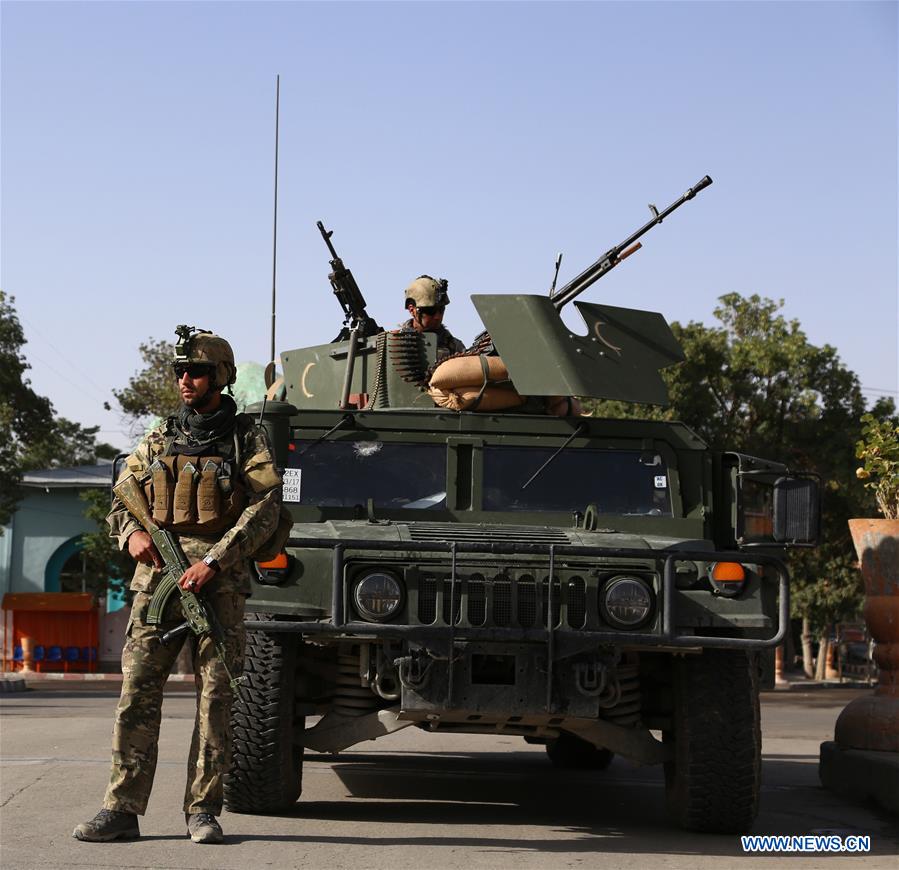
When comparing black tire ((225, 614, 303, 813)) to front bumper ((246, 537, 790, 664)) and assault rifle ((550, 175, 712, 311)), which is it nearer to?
front bumper ((246, 537, 790, 664))

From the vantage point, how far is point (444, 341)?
9.17 metres

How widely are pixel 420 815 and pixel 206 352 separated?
2.47m

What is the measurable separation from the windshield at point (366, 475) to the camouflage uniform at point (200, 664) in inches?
64.9

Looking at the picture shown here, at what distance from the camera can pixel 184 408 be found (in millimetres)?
6020

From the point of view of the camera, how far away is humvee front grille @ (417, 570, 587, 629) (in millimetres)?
6188

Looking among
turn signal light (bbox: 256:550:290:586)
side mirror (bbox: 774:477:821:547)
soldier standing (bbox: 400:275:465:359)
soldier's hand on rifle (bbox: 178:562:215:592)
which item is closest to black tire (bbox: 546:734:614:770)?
soldier standing (bbox: 400:275:465:359)

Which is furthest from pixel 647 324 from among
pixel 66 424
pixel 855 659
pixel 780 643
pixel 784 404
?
pixel 855 659

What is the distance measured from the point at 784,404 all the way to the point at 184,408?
82.2 feet

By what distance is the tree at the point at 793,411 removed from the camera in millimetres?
29094

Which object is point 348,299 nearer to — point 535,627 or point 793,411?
point 535,627

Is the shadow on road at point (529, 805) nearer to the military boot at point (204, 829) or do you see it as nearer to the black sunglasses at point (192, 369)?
the military boot at point (204, 829)

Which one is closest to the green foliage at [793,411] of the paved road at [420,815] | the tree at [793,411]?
the tree at [793,411]

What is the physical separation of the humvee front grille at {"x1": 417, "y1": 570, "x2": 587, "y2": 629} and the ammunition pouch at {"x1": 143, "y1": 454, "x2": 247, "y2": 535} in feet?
2.89

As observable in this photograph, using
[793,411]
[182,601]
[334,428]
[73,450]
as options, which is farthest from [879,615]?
[73,450]
